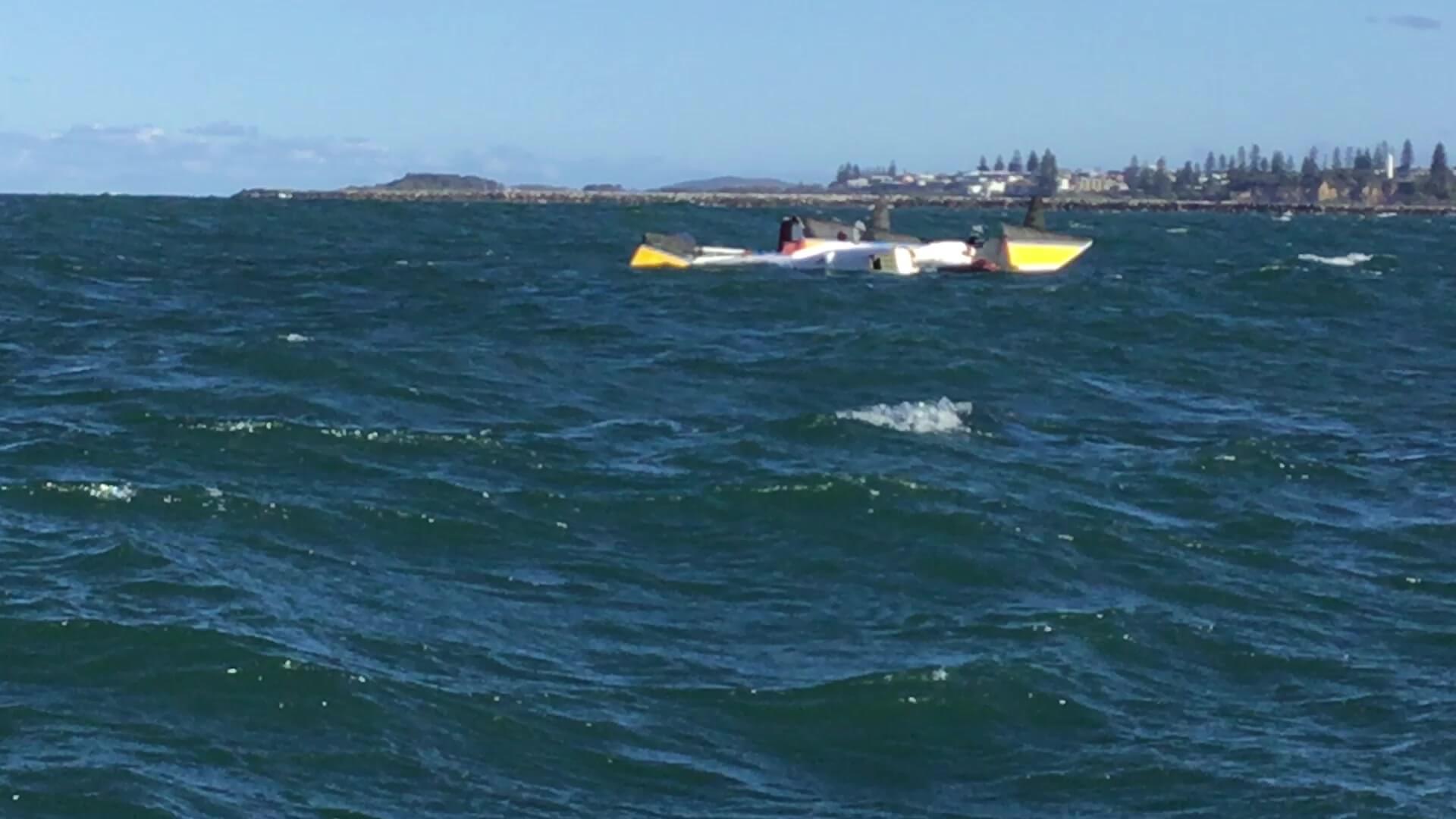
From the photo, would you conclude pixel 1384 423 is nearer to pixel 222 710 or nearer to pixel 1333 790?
pixel 1333 790

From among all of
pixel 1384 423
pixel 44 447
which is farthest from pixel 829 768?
pixel 1384 423

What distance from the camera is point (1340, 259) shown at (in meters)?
75.1

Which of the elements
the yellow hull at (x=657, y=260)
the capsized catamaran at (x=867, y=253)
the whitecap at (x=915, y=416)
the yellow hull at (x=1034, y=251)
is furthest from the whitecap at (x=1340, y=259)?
the whitecap at (x=915, y=416)

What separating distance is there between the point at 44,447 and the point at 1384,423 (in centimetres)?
1772

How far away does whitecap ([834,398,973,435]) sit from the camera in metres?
28.0

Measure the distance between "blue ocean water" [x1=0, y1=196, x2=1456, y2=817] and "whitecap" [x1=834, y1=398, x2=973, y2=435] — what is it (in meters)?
0.14

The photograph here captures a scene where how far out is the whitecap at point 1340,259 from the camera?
71.8 m

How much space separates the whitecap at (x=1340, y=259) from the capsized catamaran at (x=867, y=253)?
1534cm

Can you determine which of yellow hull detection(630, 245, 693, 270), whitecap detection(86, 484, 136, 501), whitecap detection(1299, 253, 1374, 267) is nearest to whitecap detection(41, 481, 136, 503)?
whitecap detection(86, 484, 136, 501)

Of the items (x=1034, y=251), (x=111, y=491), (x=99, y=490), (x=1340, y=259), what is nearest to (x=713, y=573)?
(x=111, y=491)

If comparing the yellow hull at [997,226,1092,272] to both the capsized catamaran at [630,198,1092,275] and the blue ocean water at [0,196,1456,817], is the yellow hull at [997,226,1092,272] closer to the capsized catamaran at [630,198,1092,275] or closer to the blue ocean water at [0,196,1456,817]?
the capsized catamaran at [630,198,1092,275]

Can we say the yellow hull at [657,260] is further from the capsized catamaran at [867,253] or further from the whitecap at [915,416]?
the whitecap at [915,416]

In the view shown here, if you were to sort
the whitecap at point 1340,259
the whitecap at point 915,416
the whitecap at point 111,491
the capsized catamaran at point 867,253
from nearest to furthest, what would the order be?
the whitecap at point 111,491, the whitecap at point 915,416, the capsized catamaran at point 867,253, the whitecap at point 1340,259

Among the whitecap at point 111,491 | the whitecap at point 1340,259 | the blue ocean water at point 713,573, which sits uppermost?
the whitecap at point 111,491
